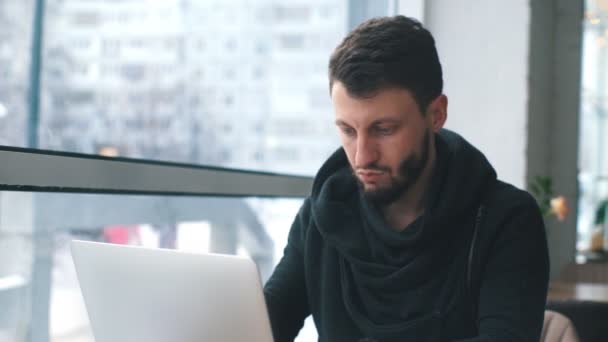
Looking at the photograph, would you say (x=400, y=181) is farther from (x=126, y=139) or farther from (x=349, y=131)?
(x=126, y=139)

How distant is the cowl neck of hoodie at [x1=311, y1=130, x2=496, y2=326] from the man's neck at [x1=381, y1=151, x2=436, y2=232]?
0.9 inches

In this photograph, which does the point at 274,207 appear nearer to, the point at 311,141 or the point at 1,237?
the point at 311,141

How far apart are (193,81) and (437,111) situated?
34.4 inches

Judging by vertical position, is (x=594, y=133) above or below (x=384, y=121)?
below

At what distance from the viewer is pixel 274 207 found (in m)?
2.78

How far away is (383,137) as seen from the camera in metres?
1.39

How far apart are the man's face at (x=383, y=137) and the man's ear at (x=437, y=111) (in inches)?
0.5

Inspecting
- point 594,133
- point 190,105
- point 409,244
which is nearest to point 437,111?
point 409,244

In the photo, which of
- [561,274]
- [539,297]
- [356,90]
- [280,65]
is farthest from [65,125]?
[561,274]

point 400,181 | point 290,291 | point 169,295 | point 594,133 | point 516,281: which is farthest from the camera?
point 594,133

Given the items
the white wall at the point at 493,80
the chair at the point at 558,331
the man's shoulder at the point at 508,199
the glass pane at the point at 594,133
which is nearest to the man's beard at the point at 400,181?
the man's shoulder at the point at 508,199

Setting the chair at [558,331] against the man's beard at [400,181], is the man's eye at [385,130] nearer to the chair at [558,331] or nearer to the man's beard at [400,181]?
the man's beard at [400,181]

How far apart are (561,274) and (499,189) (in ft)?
12.8

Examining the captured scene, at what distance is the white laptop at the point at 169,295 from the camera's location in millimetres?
1031
